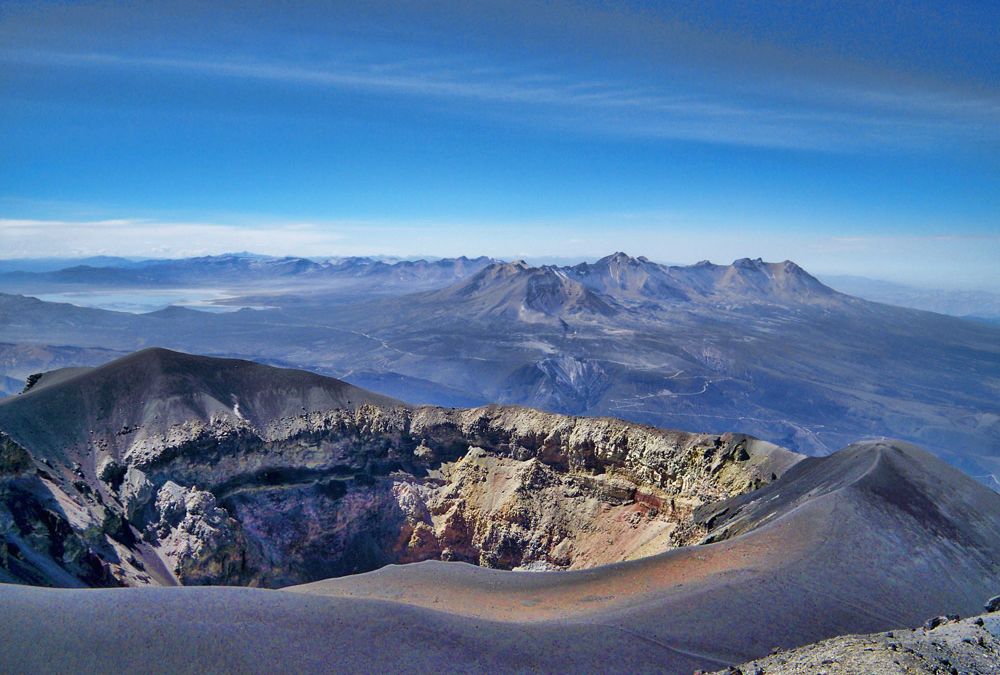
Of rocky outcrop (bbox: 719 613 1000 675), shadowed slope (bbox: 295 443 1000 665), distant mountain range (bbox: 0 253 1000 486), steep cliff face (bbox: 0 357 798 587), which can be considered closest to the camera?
rocky outcrop (bbox: 719 613 1000 675)

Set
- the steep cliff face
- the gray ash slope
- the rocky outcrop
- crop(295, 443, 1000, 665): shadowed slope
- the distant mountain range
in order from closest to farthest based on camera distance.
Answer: the rocky outcrop
the gray ash slope
crop(295, 443, 1000, 665): shadowed slope
the steep cliff face
the distant mountain range

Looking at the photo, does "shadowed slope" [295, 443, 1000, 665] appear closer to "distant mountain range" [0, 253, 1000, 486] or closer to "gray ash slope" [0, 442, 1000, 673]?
"gray ash slope" [0, 442, 1000, 673]

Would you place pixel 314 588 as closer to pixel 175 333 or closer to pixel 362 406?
pixel 362 406

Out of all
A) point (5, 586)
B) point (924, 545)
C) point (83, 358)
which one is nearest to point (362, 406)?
point (5, 586)

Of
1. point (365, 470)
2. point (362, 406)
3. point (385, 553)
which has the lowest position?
point (385, 553)

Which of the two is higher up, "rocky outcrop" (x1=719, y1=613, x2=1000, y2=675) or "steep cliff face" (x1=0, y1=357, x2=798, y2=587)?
"rocky outcrop" (x1=719, y1=613, x2=1000, y2=675)

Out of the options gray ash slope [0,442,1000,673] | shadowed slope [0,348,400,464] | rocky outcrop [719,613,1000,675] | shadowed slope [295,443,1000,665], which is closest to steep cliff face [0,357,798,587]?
shadowed slope [0,348,400,464]
